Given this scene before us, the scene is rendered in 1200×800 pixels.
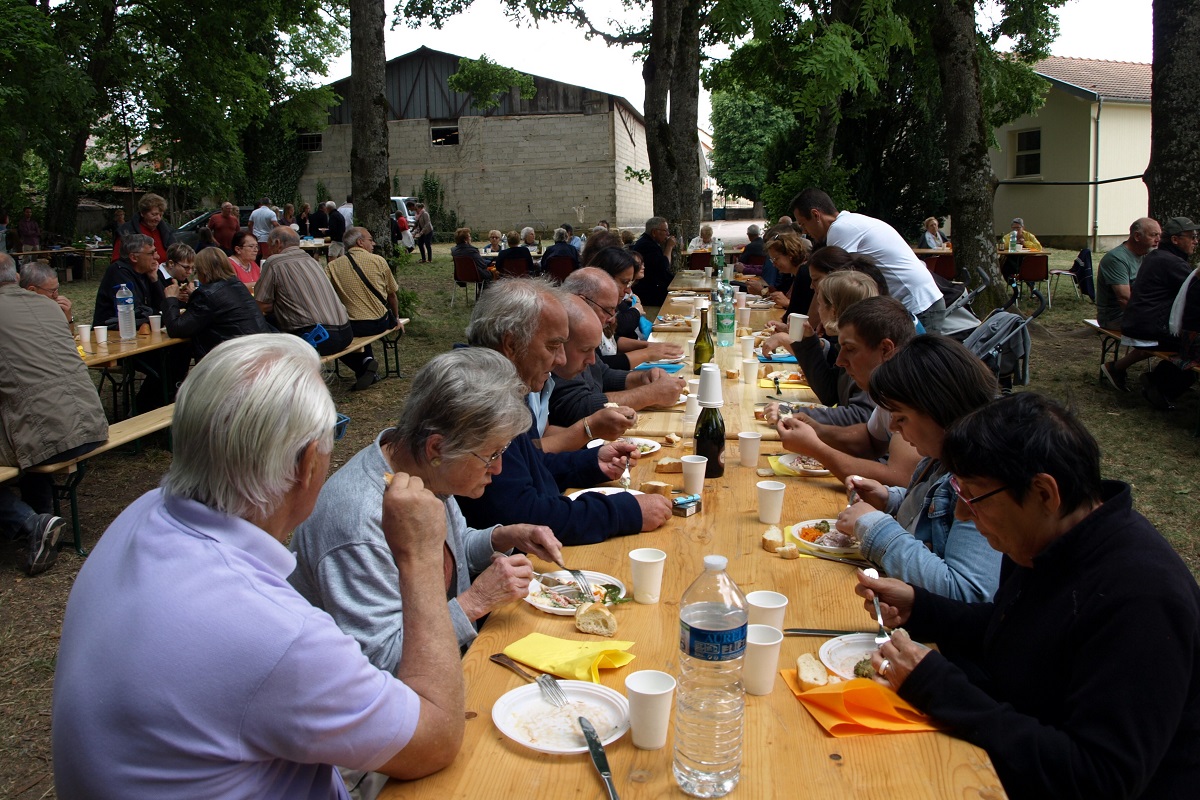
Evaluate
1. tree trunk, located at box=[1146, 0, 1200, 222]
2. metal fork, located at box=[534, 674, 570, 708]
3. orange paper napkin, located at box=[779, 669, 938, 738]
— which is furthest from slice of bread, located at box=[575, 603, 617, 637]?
tree trunk, located at box=[1146, 0, 1200, 222]

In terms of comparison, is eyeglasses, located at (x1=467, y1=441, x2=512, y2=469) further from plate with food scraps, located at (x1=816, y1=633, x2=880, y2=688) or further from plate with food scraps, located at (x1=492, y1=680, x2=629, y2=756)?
plate with food scraps, located at (x1=816, y1=633, x2=880, y2=688)

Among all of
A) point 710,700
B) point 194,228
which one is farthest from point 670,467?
point 194,228

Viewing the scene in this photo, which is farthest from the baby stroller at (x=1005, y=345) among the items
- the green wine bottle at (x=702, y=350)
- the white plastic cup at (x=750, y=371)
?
the green wine bottle at (x=702, y=350)

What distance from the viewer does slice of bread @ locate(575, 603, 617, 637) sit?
6.74 ft

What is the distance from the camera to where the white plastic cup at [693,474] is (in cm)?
301

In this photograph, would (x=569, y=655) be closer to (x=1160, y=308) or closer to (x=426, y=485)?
(x=426, y=485)

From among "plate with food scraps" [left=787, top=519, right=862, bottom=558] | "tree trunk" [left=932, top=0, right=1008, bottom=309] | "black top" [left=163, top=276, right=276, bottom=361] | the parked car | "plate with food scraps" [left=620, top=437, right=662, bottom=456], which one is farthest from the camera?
the parked car

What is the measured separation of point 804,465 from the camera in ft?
11.2

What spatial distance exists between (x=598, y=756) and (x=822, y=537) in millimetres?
1281

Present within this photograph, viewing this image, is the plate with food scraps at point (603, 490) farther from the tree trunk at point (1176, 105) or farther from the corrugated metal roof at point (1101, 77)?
the corrugated metal roof at point (1101, 77)

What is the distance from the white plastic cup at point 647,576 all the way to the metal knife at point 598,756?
577 millimetres

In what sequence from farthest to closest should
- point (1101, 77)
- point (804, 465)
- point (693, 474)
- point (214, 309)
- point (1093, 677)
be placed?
point (1101, 77), point (214, 309), point (804, 465), point (693, 474), point (1093, 677)

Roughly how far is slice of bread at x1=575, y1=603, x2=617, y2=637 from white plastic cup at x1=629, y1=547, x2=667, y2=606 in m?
0.14

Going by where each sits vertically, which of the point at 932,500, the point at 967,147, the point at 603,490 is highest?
the point at 967,147
